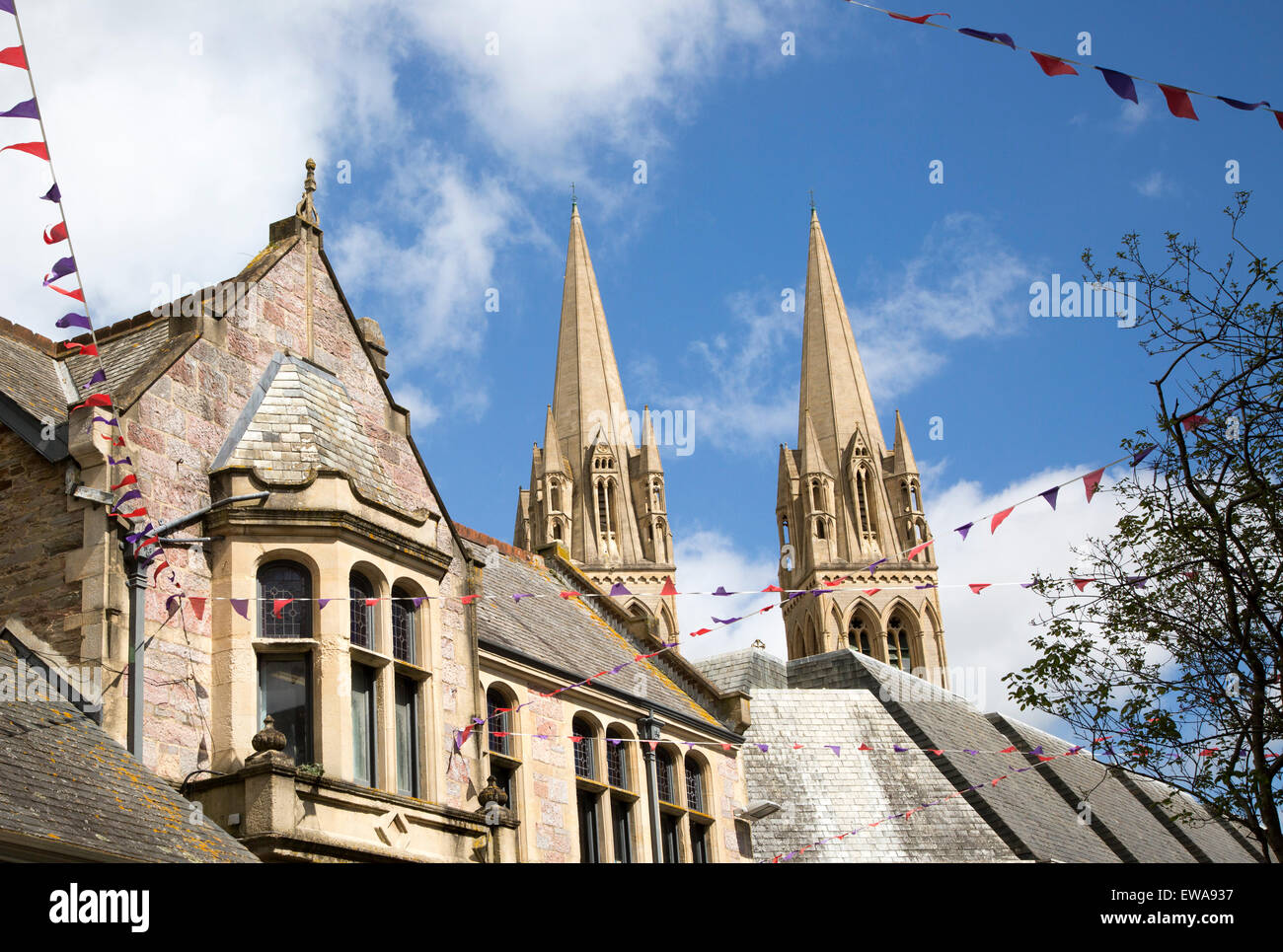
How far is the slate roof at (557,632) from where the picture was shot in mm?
22359

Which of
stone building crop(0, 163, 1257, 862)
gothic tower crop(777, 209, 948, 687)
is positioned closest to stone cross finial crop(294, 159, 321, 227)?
stone building crop(0, 163, 1257, 862)

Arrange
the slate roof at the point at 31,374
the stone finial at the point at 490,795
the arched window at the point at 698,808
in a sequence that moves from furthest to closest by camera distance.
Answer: the arched window at the point at 698,808 < the stone finial at the point at 490,795 < the slate roof at the point at 31,374

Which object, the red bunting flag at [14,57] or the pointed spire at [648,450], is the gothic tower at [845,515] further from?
the red bunting flag at [14,57]

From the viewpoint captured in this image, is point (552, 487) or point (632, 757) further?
point (552, 487)

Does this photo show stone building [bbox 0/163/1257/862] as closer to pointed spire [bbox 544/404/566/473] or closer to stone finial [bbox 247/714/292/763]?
stone finial [bbox 247/714/292/763]

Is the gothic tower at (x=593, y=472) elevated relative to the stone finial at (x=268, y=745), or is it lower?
elevated

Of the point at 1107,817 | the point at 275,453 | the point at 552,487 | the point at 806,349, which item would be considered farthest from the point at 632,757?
the point at 806,349

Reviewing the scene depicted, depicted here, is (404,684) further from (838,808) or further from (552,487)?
(552,487)

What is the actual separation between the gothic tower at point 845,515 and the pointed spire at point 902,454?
0.07 meters

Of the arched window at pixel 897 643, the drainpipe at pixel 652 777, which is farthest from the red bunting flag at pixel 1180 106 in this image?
the arched window at pixel 897 643

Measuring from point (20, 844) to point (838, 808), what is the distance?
73.3 feet

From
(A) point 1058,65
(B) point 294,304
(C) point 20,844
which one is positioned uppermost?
(B) point 294,304

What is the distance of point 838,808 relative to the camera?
3145cm

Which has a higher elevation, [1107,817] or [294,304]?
[294,304]
